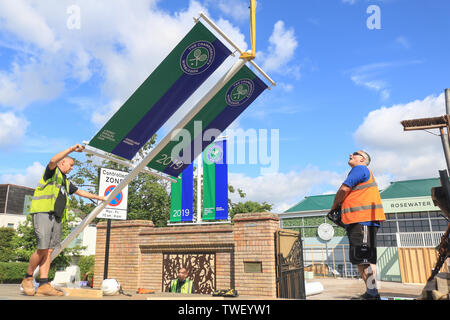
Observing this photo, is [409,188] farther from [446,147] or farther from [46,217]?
[46,217]

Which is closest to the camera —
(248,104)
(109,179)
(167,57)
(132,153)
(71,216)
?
(167,57)

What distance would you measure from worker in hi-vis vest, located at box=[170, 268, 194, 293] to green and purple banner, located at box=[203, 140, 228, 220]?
3.21m

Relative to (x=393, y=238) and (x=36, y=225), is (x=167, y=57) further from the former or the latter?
(x=393, y=238)

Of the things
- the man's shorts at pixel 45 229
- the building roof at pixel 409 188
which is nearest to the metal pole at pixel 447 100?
the man's shorts at pixel 45 229

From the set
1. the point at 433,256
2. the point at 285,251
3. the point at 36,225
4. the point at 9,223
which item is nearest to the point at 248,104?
the point at 285,251

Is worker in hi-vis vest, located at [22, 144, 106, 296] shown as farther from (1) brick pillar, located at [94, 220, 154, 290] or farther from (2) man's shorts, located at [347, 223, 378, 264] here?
(1) brick pillar, located at [94, 220, 154, 290]

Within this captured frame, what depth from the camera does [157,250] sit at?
9.84m

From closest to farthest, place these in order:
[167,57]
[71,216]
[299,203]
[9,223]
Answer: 1. [167,57]
2. [71,216]
3. [299,203]
4. [9,223]

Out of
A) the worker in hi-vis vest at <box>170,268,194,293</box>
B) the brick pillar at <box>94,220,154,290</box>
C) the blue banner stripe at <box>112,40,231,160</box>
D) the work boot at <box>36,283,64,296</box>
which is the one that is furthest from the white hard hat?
the brick pillar at <box>94,220,154,290</box>

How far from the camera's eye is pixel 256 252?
8.30 metres

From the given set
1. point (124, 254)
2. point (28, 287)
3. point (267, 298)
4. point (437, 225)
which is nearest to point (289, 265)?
point (124, 254)

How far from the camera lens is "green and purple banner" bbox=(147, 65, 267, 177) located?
22.5ft

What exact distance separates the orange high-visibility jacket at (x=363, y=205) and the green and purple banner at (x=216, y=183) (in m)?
8.76

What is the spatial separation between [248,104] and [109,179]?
4896 millimetres
